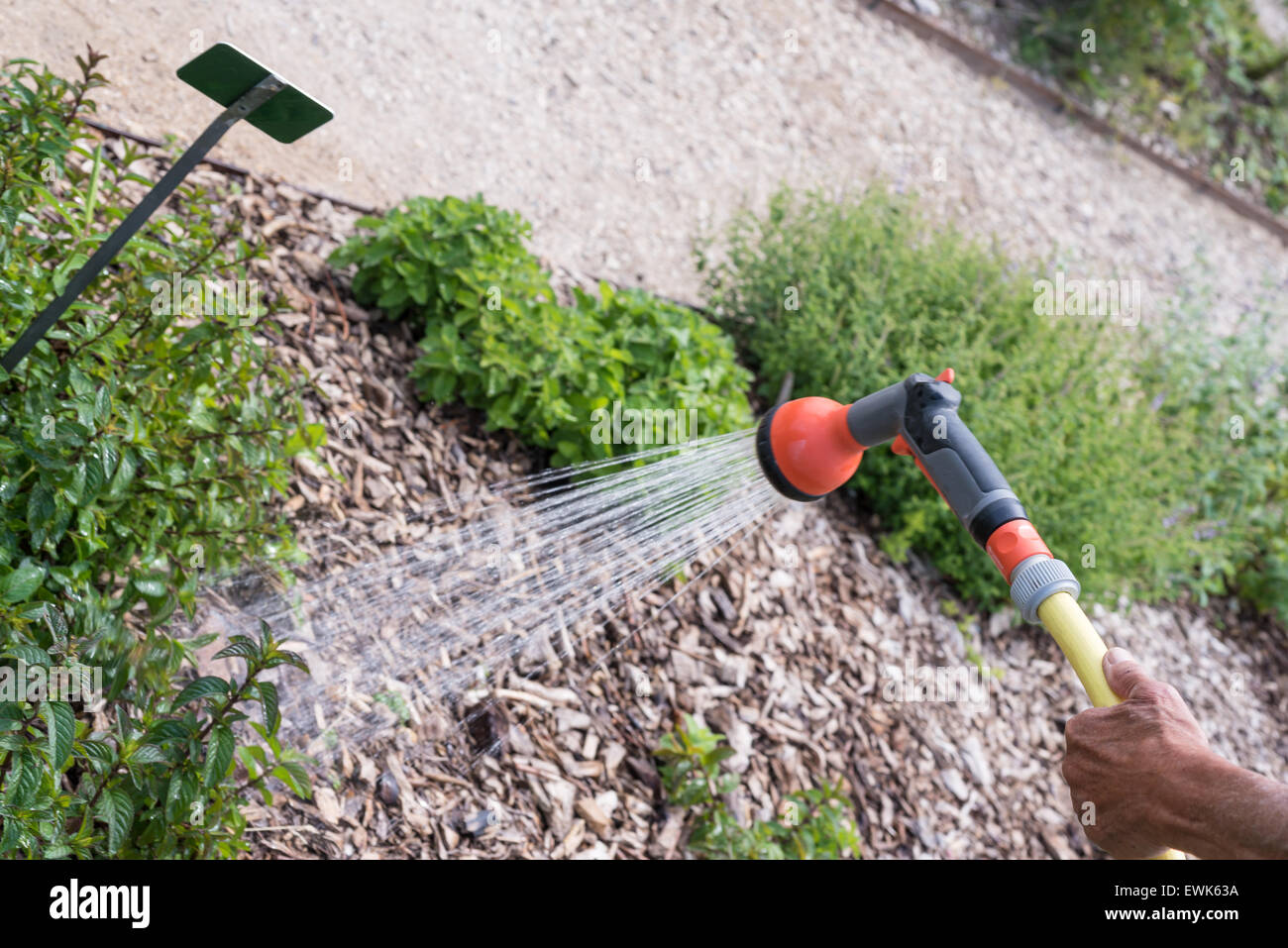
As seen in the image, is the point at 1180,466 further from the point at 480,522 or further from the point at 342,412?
the point at 342,412

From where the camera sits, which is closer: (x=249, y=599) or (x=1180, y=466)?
(x=249, y=599)

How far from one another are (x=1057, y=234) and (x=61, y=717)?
22.0ft

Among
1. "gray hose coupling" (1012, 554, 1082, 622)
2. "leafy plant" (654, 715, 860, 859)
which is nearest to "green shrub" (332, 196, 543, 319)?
"leafy plant" (654, 715, 860, 859)

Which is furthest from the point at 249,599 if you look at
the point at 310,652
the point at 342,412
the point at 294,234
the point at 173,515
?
the point at 294,234

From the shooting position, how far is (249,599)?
101 inches

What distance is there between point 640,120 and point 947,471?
3918mm

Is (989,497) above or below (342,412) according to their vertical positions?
below

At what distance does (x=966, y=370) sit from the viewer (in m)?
4.12

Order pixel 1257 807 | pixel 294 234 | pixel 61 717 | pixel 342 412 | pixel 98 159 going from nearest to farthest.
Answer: pixel 1257 807
pixel 61 717
pixel 98 159
pixel 342 412
pixel 294 234

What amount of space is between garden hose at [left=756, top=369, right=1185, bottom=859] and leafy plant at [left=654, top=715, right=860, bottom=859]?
1.12 meters

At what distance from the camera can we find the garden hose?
160 cm
